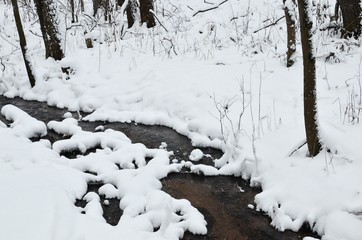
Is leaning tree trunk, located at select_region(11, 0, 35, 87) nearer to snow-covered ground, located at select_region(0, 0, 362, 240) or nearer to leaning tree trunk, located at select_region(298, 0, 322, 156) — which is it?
snow-covered ground, located at select_region(0, 0, 362, 240)

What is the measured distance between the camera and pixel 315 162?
11.8 ft

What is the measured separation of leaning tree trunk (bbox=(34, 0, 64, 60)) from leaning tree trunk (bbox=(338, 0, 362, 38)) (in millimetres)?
5081

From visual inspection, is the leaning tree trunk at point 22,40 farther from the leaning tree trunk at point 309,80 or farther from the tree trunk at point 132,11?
the leaning tree trunk at point 309,80

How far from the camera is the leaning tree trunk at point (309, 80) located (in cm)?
320

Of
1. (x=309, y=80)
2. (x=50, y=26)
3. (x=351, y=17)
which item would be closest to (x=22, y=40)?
(x=50, y=26)

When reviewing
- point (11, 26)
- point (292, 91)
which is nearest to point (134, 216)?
point (292, 91)

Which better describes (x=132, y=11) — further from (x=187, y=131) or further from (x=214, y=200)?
(x=214, y=200)

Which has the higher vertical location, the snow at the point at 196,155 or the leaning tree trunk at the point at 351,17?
the leaning tree trunk at the point at 351,17

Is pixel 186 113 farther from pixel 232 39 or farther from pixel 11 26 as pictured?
pixel 11 26

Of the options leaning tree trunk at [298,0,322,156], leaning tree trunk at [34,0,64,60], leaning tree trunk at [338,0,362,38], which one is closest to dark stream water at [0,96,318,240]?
leaning tree trunk at [298,0,322,156]

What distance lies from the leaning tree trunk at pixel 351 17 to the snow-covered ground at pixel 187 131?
Answer: 0.29m

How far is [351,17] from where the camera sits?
5.89 meters

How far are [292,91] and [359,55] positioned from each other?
1.27 meters

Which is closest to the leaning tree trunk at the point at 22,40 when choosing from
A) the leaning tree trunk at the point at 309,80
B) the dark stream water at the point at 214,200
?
the dark stream water at the point at 214,200
